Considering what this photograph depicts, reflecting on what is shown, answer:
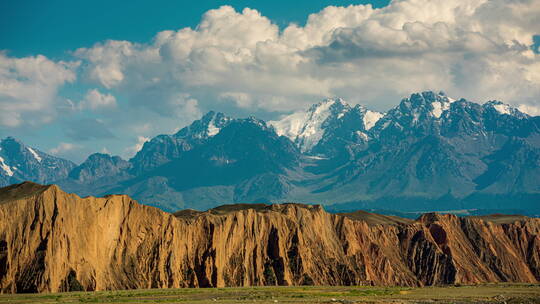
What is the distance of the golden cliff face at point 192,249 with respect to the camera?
12438cm

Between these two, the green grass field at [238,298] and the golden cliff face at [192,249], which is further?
the golden cliff face at [192,249]

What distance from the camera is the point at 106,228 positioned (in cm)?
13788

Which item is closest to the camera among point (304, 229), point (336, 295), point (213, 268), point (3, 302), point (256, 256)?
point (3, 302)

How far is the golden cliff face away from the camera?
12438cm

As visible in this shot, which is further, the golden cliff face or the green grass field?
the golden cliff face

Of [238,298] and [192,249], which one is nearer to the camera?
[238,298]

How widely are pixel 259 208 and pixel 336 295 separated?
80295mm

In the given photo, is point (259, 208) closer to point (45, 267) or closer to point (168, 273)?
point (168, 273)

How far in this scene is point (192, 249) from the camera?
505 feet

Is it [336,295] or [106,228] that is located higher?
[106,228]

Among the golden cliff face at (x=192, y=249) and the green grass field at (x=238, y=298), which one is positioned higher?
the golden cliff face at (x=192, y=249)

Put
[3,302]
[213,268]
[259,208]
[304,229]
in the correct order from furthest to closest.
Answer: [259,208] < [304,229] < [213,268] < [3,302]

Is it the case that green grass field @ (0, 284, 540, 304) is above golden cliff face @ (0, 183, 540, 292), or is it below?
below

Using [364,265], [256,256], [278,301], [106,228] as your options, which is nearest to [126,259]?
[106,228]
